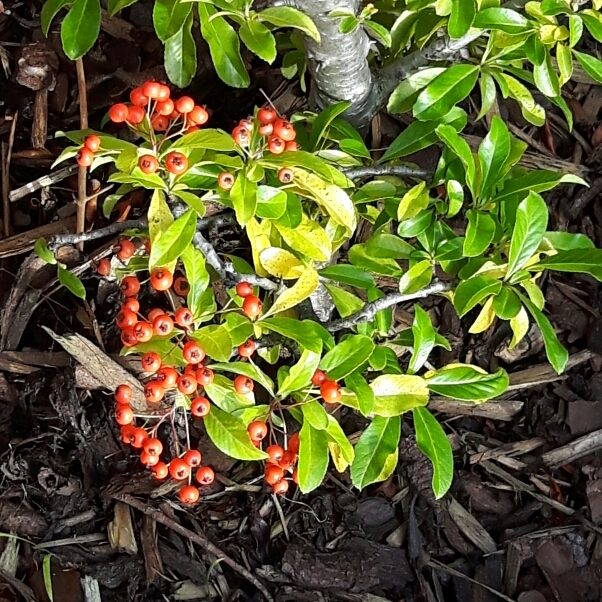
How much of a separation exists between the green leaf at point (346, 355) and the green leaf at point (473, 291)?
0.13 meters

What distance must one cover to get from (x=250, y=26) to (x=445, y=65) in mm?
353

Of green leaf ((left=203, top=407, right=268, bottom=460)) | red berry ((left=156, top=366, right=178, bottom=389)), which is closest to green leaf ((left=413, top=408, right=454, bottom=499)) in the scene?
green leaf ((left=203, top=407, right=268, bottom=460))

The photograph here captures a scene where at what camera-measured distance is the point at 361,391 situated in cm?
98

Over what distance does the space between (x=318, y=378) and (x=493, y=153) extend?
392 millimetres

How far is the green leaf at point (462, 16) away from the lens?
94cm

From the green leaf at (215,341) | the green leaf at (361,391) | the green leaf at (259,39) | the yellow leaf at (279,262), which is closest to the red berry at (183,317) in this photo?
the green leaf at (215,341)

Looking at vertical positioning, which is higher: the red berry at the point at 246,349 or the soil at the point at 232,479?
the red berry at the point at 246,349

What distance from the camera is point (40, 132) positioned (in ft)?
5.21

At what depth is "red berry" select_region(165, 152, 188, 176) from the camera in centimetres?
87

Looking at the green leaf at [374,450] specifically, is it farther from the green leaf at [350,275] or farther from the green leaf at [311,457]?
the green leaf at [350,275]

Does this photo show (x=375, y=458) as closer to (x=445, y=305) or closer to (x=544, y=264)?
(x=544, y=264)

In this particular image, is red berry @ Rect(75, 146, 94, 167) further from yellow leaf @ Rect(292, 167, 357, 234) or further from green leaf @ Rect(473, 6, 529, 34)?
green leaf @ Rect(473, 6, 529, 34)

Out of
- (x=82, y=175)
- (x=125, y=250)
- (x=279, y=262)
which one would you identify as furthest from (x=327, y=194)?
(x=82, y=175)

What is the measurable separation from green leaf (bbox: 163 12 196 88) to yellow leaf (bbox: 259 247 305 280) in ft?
0.97
